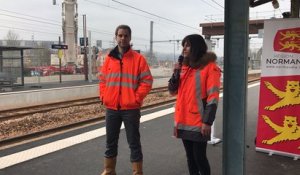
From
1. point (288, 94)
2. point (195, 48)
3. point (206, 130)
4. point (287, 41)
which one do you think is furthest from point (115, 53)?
point (288, 94)

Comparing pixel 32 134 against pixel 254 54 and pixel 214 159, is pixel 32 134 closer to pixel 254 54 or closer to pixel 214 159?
pixel 214 159

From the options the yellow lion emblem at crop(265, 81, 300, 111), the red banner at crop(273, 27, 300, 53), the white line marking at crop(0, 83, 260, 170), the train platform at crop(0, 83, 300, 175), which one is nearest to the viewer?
the train platform at crop(0, 83, 300, 175)

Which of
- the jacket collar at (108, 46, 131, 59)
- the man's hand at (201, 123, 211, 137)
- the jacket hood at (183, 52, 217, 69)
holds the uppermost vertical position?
the jacket collar at (108, 46, 131, 59)

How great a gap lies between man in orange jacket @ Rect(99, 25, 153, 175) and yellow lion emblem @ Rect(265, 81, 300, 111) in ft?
7.68

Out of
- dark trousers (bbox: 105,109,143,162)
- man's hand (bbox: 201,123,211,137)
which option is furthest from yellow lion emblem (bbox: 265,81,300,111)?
man's hand (bbox: 201,123,211,137)

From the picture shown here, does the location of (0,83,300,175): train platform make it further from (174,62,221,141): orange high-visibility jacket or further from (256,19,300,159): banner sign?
(174,62,221,141): orange high-visibility jacket

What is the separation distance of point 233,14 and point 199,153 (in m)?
1.50

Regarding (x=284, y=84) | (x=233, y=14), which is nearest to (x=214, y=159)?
(x=284, y=84)

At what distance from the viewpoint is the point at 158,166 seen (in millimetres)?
5566

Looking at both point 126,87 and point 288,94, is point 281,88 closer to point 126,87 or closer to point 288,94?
point 288,94

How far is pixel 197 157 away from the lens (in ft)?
13.2

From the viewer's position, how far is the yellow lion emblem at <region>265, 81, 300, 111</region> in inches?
228

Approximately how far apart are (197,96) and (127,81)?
103 centimetres

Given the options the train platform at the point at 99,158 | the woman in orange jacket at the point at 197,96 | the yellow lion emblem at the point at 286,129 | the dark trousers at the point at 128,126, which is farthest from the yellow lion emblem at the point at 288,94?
the dark trousers at the point at 128,126
